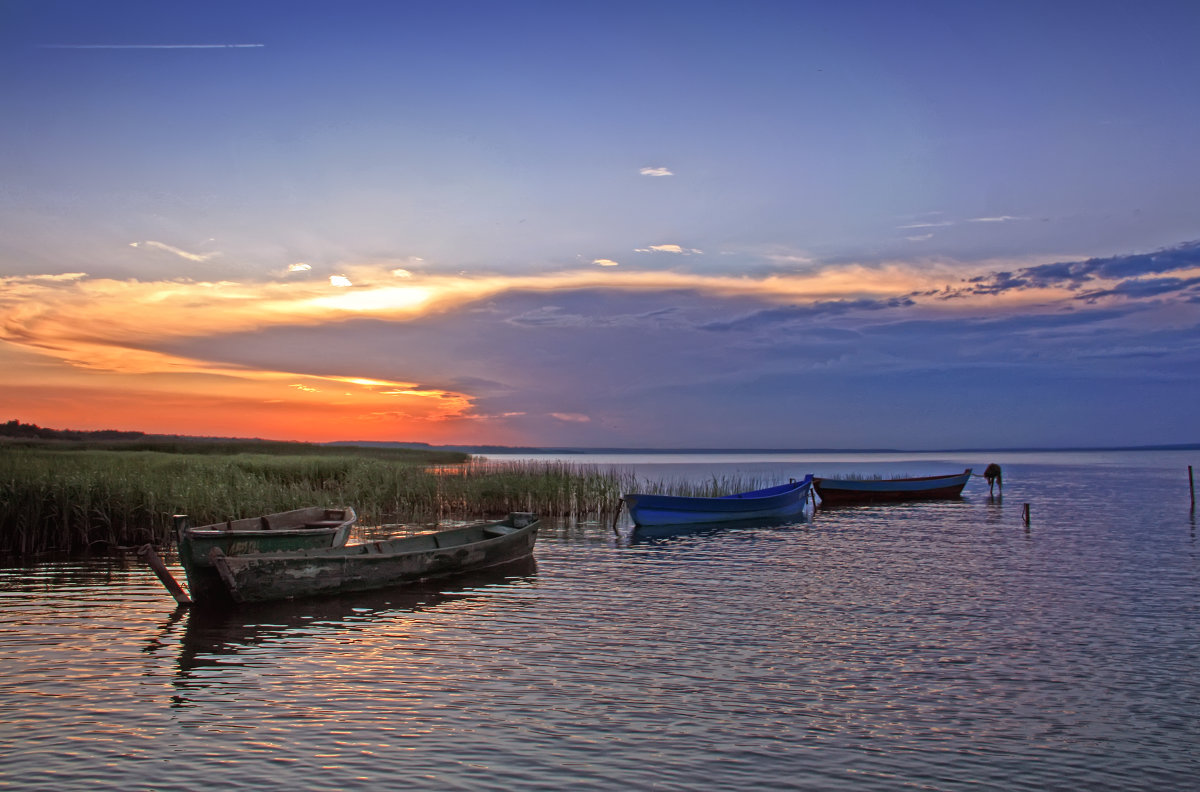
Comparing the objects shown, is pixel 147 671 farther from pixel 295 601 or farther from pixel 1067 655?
pixel 1067 655

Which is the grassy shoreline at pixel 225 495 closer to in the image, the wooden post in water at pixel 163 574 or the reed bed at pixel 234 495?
the reed bed at pixel 234 495

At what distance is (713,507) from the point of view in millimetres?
33094

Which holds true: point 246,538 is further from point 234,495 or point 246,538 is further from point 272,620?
point 234,495

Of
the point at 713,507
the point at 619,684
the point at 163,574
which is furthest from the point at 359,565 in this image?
the point at 713,507

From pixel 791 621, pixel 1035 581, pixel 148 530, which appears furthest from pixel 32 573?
pixel 1035 581

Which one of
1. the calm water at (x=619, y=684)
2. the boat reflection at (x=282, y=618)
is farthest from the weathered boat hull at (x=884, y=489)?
the boat reflection at (x=282, y=618)

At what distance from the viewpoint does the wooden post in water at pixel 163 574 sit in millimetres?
14594

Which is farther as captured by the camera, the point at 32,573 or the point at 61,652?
the point at 32,573

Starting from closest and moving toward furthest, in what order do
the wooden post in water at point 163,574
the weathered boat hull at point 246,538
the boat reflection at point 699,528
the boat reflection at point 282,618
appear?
1. the boat reflection at point 282,618
2. the wooden post in water at point 163,574
3. the weathered boat hull at point 246,538
4. the boat reflection at point 699,528

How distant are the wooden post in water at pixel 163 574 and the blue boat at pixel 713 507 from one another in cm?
1682

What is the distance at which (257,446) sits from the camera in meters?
64.9

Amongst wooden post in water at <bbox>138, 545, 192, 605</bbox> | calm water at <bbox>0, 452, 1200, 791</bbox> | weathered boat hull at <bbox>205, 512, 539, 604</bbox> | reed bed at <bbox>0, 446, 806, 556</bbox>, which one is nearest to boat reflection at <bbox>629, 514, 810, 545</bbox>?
reed bed at <bbox>0, 446, 806, 556</bbox>

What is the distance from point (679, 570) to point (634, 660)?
29.0ft

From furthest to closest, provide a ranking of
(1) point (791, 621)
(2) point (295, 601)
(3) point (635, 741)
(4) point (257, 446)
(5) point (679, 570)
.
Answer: (4) point (257, 446) < (5) point (679, 570) < (2) point (295, 601) < (1) point (791, 621) < (3) point (635, 741)
